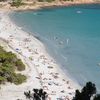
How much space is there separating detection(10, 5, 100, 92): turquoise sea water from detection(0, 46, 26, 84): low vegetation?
26.5 feet

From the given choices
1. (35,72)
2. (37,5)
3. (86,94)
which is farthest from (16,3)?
(86,94)

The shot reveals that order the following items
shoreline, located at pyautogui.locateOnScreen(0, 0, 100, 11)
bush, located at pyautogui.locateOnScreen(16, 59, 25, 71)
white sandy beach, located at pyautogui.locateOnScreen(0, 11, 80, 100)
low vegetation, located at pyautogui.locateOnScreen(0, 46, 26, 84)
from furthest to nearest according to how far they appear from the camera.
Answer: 1. shoreline, located at pyautogui.locateOnScreen(0, 0, 100, 11)
2. bush, located at pyautogui.locateOnScreen(16, 59, 25, 71)
3. low vegetation, located at pyautogui.locateOnScreen(0, 46, 26, 84)
4. white sandy beach, located at pyautogui.locateOnScreen(0, 11, 80, 100)

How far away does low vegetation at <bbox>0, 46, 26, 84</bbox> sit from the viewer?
48.6 meters

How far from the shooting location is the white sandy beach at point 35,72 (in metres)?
46.7

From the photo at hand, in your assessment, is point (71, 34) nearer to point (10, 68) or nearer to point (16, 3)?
point (10, 68)

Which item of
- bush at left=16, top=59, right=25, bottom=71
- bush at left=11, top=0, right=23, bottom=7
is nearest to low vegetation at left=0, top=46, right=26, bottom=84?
bush at left=16, top=59, right=25, bottom=71

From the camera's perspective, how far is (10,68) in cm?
5069

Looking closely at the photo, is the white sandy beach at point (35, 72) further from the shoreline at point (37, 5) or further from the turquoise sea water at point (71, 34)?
the shoreline at point (37, 5)

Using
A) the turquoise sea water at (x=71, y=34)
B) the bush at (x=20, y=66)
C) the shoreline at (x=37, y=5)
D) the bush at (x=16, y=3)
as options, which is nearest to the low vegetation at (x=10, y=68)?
the bush at (x=20, y=66)

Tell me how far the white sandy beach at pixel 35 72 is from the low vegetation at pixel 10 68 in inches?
29.7

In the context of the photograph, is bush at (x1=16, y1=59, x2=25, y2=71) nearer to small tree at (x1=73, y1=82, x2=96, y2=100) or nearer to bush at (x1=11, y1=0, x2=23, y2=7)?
small tree at (x1=73, y1=82, x2=96, y2=100)

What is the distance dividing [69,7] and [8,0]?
20.7 m

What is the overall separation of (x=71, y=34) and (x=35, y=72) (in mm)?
33721

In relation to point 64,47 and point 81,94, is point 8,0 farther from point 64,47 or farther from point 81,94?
point 81,94
